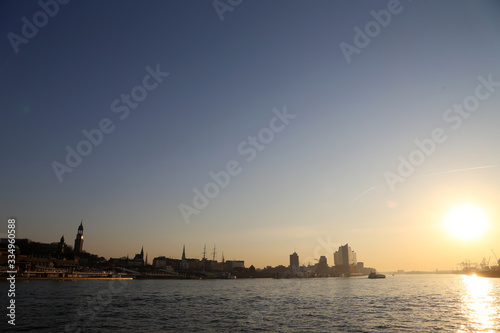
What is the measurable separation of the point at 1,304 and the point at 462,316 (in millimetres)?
91253

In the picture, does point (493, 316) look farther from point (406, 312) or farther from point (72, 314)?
point (72, 314)

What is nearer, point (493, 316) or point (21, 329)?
point (21, 329)

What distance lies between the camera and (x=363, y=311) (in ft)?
220

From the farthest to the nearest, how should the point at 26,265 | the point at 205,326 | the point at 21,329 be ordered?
the point at 26,265
the point at 205,326
the point at 21,329

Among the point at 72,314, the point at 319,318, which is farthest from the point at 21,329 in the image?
the point at 319,318

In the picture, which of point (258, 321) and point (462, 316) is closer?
point (258, 321)

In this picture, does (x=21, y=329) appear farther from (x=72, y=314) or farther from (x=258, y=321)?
(x=258, y=321)

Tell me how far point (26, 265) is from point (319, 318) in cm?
20338

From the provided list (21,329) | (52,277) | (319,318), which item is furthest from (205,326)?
(52,277)

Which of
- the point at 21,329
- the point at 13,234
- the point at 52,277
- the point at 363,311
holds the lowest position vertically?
the point at 52,277

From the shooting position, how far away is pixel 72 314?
187ft

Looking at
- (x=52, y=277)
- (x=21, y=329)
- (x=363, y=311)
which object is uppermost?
(x=21, y=329)

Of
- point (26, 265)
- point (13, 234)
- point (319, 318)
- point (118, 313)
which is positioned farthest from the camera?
point (26, 265)

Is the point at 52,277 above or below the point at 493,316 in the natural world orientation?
below
